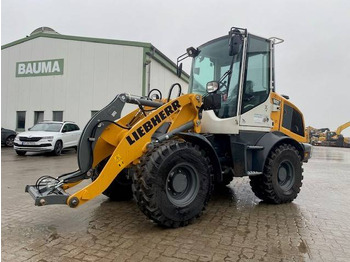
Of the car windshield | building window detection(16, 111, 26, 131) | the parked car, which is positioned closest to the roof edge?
building window detection(16, 111, 26, 131)

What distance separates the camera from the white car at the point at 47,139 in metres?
12.7

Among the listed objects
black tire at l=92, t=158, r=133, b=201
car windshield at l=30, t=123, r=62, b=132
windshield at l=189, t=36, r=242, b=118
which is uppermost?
windshield at l=189, t=36, r=242, b=118

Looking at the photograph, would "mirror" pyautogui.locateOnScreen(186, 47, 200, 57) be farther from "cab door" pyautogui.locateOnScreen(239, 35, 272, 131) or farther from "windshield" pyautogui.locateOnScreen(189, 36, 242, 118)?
"cab door" pyautogui.locateOnScreen(239, 35, 272, 131)

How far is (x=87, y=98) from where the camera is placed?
1745 centimetres

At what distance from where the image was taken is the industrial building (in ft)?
54.5

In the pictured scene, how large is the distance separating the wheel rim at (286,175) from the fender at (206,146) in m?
1.56

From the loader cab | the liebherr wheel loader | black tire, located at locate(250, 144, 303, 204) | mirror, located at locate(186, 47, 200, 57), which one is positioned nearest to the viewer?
the liebherr wheel loader

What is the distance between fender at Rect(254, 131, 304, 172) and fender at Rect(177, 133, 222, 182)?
1.00 m

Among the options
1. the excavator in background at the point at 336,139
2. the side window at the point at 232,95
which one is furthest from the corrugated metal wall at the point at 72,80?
the excavator in background at the point at 336,139

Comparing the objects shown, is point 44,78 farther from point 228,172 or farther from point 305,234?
point 305,234

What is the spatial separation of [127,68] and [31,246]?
47.4 feet

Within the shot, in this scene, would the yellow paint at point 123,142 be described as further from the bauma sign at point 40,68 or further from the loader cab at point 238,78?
the bauma sign at point 40,68

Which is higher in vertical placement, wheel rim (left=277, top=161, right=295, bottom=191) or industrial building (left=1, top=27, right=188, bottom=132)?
industrial building (left=1, top=27, right=188, bottom=132)

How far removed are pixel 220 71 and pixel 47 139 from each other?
33.7ft
